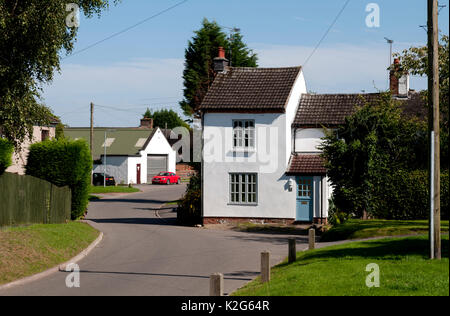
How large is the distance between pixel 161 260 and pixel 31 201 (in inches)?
274

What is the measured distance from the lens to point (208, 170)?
109ft

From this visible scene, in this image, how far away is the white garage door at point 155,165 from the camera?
252ft

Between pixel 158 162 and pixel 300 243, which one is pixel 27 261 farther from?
pixel 158 162

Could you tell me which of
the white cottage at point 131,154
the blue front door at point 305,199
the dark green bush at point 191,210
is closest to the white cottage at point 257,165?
the blue front door at point 305,199

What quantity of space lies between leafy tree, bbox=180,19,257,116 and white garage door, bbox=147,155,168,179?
22.2 meters

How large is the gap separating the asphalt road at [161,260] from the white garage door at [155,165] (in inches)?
1574

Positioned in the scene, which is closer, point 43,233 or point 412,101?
point 43,233

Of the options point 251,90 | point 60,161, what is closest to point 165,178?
point 251,90

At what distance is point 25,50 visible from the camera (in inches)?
857

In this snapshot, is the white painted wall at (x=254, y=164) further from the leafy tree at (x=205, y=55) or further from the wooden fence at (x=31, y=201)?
the leafy tree at (x=205, y=55)

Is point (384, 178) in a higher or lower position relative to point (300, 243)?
higher

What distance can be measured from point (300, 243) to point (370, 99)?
13.7 m

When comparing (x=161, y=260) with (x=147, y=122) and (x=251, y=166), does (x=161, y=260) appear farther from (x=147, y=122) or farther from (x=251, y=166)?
(x=147, y=122)
